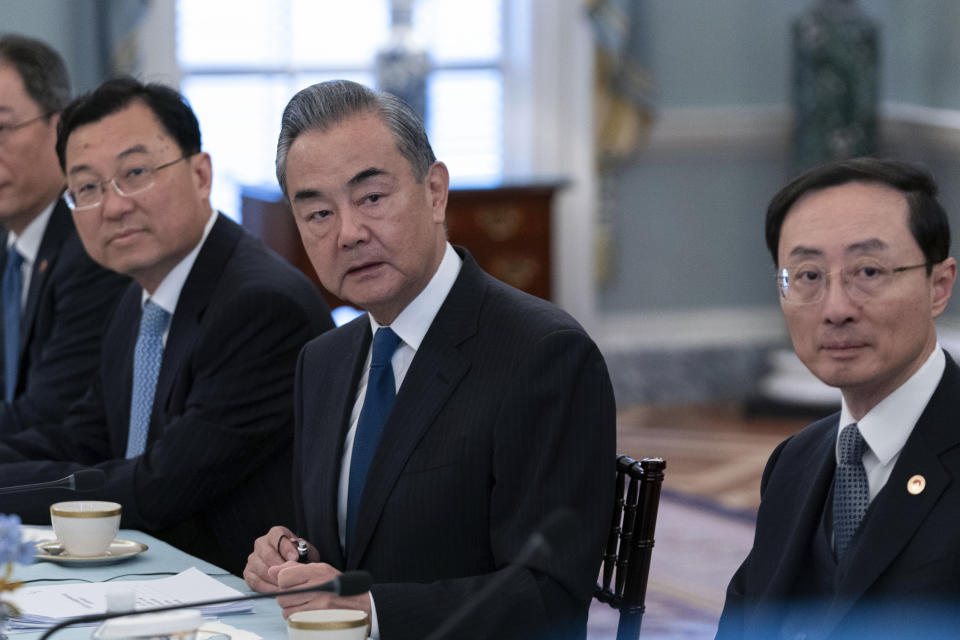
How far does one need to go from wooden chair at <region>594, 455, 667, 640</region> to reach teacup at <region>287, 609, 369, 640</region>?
0.47 meters

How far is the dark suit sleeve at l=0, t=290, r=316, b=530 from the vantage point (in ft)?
8.13

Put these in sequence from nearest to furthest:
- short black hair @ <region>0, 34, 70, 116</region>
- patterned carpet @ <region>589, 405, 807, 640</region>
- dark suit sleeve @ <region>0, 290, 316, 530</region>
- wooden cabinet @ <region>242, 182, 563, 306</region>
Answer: dark suit sleeve @ <region>0, 290, 316, 530</region>, short black hair @ <region>0, 34, 70, 116</region>, patterned carpet @ <region>589, 405, 807, 640</region>, wooden cabinet @ <region>242, 182, 563, 306</region>

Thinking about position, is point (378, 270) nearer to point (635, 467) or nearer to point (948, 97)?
point (635, 467)

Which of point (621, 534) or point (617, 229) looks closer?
point (621, 534)

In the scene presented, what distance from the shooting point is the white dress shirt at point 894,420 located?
1816 millimetres

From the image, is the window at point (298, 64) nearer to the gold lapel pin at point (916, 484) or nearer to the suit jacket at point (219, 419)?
the suit jacket at point (219, 419)

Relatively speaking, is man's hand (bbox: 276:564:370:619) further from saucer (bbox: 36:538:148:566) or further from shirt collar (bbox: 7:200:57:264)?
shirt collar (bbox: 7:200:57:264)

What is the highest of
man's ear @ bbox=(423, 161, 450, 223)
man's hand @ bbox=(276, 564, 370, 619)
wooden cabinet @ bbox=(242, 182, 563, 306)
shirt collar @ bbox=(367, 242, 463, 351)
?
man's ear @ bbox=(423, 161, 450, 223)

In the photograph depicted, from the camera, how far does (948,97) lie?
688cm

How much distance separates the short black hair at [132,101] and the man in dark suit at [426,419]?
0.69 m

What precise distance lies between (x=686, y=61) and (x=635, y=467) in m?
5.46

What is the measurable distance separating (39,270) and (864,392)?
2.18 m

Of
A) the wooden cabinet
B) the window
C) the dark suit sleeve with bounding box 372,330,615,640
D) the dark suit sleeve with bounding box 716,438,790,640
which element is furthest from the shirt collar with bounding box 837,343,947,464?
→ the window

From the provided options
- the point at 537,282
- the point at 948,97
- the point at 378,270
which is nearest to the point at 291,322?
the point at 378,270
